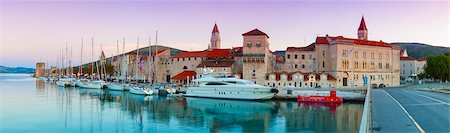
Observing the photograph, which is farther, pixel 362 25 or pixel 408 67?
pixel 408 67

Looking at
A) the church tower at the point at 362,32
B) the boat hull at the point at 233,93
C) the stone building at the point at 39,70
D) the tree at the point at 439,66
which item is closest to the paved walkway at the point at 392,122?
the boat hull at the point at 233,93

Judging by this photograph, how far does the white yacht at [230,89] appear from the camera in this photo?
1625 inches

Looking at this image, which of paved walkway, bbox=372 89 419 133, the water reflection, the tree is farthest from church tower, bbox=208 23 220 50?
paved walkway, bbox=372 89 419 133

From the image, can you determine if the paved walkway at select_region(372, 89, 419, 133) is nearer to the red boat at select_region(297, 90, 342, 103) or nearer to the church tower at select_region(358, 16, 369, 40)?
the red boat at select_region(297, 90, 342, 103)

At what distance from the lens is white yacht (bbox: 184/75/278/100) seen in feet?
135

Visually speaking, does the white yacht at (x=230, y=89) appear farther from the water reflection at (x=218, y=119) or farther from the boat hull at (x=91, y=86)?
the boat hull at (x=91, y=86)

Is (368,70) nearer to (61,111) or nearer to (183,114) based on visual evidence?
(183,114)

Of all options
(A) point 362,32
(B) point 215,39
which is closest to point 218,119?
(A) point 362,32

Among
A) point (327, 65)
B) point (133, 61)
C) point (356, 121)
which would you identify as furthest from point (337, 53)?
point (133, 61)

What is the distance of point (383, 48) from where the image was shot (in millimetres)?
61031

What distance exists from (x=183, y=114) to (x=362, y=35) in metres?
54.0

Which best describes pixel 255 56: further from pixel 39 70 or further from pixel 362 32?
pixel 39 70

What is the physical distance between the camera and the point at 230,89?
141 ft

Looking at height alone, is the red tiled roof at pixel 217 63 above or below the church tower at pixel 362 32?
below
